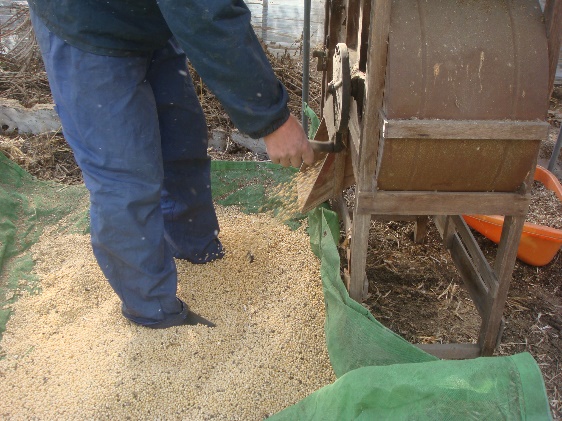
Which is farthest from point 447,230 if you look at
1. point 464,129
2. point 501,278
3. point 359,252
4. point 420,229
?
point 464,129

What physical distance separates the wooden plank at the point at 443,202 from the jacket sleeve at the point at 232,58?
0.42m

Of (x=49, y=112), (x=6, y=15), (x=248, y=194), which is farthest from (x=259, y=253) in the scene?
(x=6, y=15)

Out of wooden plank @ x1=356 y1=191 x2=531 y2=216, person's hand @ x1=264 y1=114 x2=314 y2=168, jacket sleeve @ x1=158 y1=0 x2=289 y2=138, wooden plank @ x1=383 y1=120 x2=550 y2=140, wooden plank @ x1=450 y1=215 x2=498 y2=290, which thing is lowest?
wooden plank @ x1=450 y1=215 x2=498 y2=290

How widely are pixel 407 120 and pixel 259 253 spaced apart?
135 centimetres

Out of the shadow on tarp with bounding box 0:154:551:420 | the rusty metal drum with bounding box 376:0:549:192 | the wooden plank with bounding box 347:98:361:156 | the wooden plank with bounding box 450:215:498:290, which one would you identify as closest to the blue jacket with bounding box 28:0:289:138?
the wooden plank with bounding box 347:98:361:156

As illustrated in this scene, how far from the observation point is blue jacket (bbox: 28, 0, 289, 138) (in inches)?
61.1

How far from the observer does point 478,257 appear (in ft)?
7.00

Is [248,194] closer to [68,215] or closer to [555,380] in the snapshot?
[68,215]

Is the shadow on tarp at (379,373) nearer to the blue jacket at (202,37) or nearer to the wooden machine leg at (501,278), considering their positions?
the wooden machine leg at (501,278)

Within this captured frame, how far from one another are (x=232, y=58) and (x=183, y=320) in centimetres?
114

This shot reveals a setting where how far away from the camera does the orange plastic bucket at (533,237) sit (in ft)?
8.20

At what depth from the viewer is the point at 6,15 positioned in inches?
214

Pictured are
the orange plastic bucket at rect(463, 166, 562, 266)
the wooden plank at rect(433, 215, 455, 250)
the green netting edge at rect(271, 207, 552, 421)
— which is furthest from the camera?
the wooden plank at rect(433, 215, 455, 250)

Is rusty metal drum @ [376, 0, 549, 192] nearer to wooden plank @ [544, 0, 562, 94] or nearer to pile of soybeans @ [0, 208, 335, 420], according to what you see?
wooden plank @ [544, 0, 562, 94]
